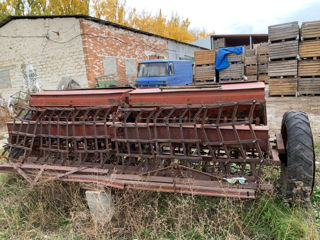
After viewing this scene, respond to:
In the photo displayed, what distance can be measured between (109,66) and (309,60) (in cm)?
928

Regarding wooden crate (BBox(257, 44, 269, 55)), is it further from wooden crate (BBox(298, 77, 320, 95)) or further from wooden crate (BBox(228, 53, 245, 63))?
wooden crate (BBox(298, 77, 320, 95))

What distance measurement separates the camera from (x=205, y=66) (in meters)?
14.9

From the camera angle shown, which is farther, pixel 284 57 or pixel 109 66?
pixel 109 66

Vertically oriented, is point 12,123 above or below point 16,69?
below

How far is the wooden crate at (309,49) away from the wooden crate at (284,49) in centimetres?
Result: 19

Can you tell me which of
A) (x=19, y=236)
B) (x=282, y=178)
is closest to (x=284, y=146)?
(x=282, y=178)

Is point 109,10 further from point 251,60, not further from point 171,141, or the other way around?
point 171,141

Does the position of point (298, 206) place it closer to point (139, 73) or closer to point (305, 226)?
point (305, 226)

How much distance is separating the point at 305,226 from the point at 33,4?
26169mm

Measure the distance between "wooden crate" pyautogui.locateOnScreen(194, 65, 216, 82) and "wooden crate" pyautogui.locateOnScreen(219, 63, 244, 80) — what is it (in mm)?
904

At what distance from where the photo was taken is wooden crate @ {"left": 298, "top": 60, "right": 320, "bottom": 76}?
33.0 feet

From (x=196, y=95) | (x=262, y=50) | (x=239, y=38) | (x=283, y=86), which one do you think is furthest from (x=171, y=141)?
(x=239, y=38)

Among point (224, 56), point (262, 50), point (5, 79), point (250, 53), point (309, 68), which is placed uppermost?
point (262, 50)

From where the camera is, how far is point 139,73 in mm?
11234
